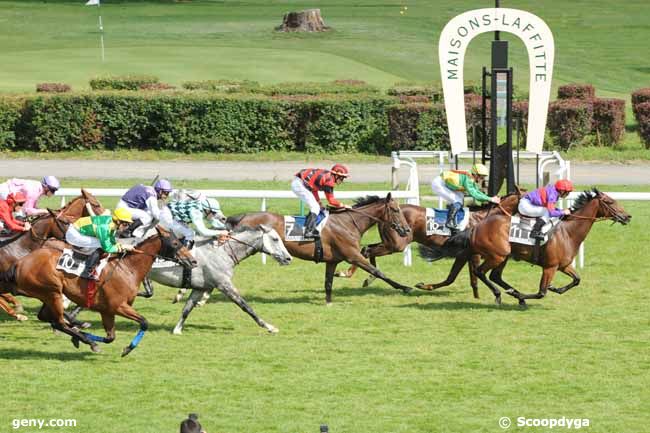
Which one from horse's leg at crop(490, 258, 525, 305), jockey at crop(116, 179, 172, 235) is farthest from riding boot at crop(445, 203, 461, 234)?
jockey at crop(116, 179, 172, 235)

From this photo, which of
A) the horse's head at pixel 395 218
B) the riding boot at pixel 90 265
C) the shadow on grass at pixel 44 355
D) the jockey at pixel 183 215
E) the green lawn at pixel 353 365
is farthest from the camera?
the horse's head at pixel 395 218

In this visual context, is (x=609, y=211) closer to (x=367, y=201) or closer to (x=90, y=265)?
(x=367, y=201)

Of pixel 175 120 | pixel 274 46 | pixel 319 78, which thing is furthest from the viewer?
pixel 274 46

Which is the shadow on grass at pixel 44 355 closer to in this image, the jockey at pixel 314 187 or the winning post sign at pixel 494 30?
the jockey at pixel 314 187

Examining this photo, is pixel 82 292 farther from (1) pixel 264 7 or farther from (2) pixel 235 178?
(1) pixel 264 7

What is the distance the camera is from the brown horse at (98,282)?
10.9 meters

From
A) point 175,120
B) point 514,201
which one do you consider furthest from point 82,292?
point 175,120

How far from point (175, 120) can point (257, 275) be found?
9692 millimetres

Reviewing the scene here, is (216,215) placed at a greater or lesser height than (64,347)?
greater

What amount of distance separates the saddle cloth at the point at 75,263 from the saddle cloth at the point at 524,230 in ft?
14.9

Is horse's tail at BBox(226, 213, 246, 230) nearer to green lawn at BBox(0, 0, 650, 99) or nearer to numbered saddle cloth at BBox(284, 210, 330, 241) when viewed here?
numbered saddle cloth at BBox(284, 210, 330, 241)

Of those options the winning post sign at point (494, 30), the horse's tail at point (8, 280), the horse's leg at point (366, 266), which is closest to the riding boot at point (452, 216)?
the horse's leg at point (366, 266)

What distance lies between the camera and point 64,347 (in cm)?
1152

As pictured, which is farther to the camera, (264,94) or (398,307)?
(264,94)
